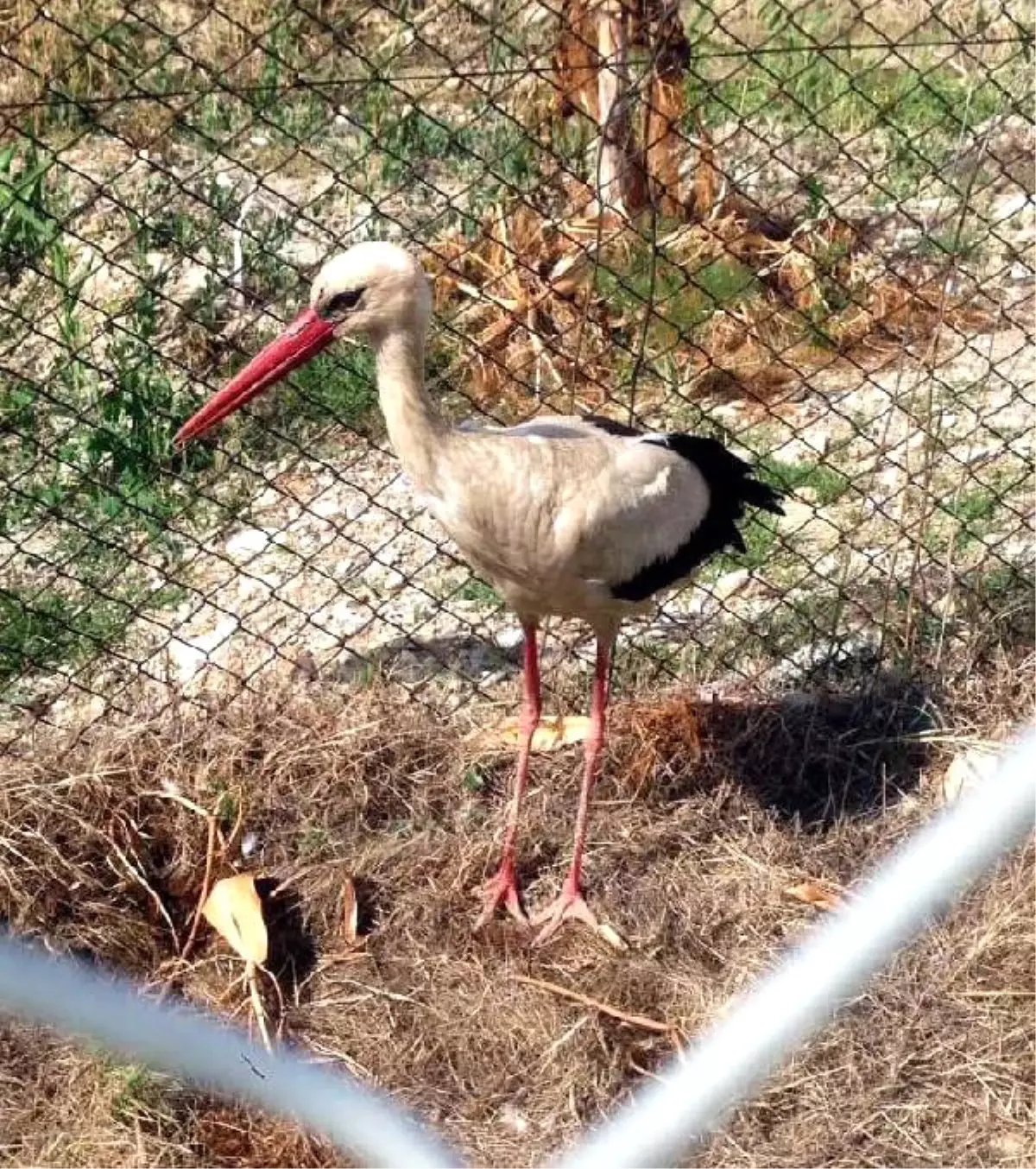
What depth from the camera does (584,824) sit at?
317cm

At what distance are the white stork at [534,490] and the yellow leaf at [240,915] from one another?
43 cm

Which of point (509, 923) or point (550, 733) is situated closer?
point (509, 923)

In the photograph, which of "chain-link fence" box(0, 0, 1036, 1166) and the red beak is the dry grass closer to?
"chain-link fence" box(0, 0, 1036, 1166)

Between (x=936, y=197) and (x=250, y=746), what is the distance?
358cm

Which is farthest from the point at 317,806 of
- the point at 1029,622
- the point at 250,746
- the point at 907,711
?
the point at 1029,622

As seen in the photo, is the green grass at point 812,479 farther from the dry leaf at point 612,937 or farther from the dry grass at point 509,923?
the dry leaf at point 612,937

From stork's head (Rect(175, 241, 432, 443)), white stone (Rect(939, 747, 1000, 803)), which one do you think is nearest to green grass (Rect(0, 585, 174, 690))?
stork's head (Rect(175, 241, 432, 443))

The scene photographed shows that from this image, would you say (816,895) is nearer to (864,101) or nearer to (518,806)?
(518,806)

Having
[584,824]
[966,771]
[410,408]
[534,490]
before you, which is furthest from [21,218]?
[966,771]

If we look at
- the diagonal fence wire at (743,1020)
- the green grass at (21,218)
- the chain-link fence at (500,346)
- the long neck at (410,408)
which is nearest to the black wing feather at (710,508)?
the chain-link fence at (500,346)

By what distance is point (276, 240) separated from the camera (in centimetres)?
495

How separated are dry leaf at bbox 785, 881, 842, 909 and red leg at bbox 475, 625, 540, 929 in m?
0.50

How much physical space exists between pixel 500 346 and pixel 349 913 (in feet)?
6.69

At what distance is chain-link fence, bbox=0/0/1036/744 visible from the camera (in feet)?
11.7
